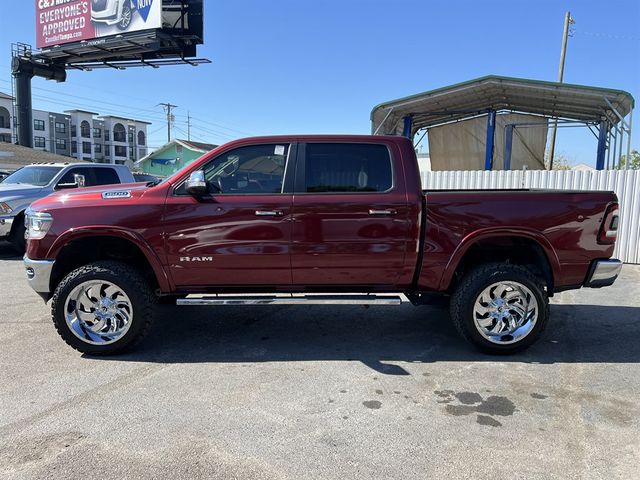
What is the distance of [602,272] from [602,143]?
1325cm

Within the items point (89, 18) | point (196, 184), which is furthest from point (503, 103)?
point (89, 18)

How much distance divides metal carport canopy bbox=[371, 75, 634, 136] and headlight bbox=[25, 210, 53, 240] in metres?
12.6

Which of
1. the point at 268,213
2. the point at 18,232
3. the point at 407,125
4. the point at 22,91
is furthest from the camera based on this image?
the point at 22,91

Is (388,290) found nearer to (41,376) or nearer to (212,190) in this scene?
(212,190)

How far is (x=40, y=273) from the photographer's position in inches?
172

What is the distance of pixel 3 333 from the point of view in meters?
5.11

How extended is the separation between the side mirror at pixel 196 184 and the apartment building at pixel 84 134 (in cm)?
8143

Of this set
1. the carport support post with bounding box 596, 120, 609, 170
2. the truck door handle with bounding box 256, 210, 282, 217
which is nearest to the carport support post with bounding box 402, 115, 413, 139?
the carport support post with bounding box 596, 120, 609, 170

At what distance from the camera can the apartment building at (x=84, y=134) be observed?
272ft

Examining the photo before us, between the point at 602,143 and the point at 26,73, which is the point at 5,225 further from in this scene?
the point at 26,73

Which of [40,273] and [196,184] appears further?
[40,273]

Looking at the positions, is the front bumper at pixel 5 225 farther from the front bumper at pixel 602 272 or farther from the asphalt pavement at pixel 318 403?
the front bumper at pixel 602 272

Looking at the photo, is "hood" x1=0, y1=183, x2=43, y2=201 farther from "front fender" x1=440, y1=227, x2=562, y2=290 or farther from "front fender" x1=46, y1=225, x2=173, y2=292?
"front fender" x1=440, y1=227, x2=562, y2=290

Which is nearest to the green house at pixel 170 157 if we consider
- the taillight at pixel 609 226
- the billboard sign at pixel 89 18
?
the billboard sign at pixel 89 18
